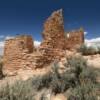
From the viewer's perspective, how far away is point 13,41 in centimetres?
1181

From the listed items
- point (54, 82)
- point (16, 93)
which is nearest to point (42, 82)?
point (54, 82)

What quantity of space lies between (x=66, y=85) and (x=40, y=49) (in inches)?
167

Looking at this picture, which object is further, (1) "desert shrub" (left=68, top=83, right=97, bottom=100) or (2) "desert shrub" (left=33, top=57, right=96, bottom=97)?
(2) "desert shrub" (left=33, top=57, right=96, bottom=97)

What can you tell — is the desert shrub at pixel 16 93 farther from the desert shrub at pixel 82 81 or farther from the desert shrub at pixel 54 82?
the desert shrub at pixel 54 82

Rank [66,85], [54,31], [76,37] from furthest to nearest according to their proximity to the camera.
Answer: [76,37] < [54,31] < [66,85]

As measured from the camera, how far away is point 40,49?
11.7 meters

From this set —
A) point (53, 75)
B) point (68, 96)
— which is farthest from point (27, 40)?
point (68, 96)

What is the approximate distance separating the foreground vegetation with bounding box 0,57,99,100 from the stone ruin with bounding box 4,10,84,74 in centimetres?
255

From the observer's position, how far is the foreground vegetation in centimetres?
536

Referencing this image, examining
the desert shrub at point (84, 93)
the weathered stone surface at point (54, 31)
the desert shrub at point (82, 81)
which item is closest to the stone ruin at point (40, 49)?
the weathered stone surface at point (54, 31)

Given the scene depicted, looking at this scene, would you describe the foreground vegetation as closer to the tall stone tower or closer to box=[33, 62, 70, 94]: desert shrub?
box=[33, 62, 70, 94]: desert shrub

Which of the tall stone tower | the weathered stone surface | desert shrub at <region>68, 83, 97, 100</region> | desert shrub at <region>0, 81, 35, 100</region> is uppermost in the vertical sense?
the weathered stone surface

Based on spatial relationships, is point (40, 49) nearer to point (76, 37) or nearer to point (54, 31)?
point (54, 31)

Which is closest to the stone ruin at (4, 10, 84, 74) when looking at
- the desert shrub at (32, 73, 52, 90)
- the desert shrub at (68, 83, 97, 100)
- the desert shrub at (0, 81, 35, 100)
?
the desert shrub at (32, 73, 52, 90)
